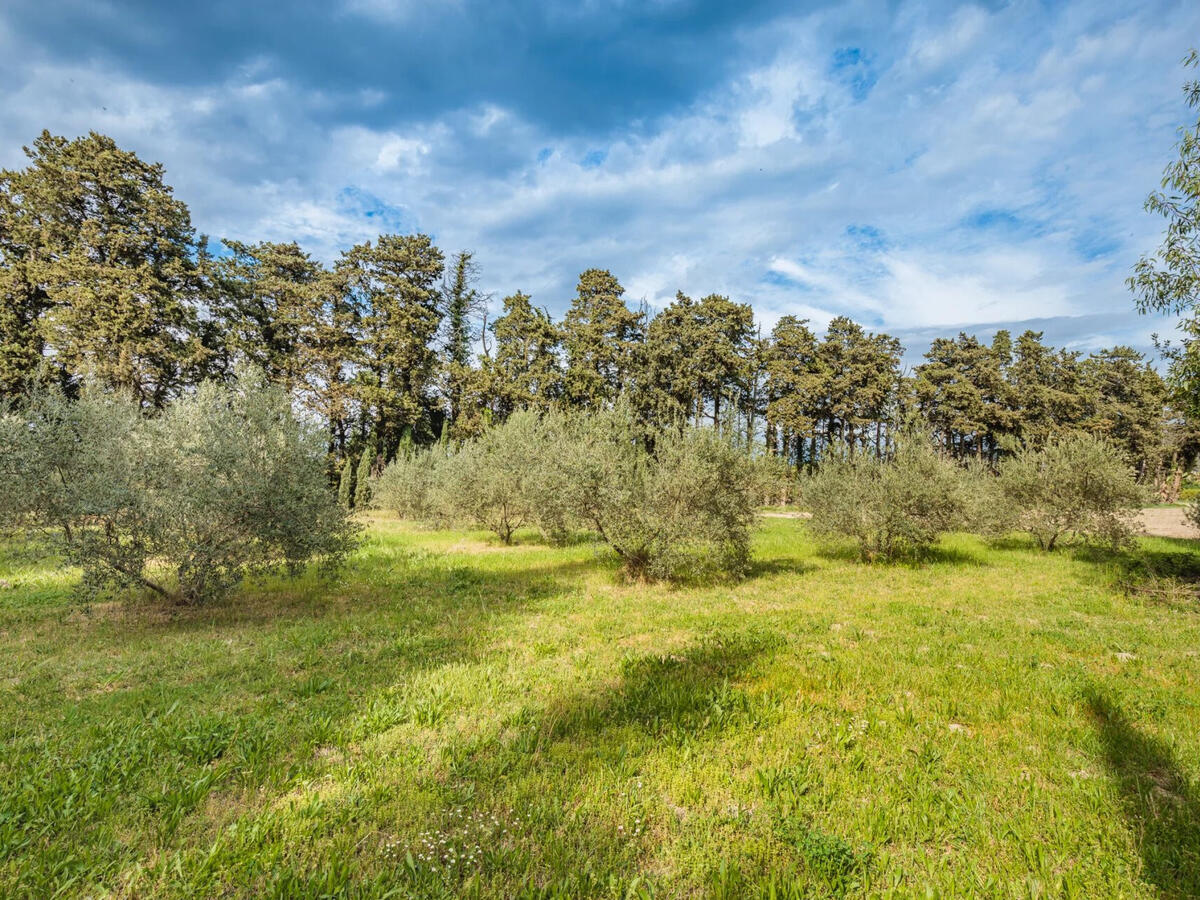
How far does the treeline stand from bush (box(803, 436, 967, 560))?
16.5 metres

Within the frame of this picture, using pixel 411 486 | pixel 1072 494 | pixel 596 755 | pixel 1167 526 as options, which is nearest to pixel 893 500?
pixel 1072 494

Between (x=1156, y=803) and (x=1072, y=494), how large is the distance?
58.8 ft

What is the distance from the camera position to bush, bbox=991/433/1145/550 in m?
16.1

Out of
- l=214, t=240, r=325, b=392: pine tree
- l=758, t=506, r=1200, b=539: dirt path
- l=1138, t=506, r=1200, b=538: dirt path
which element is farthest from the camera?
l=214, t=240, r=325, b=392: pine tree

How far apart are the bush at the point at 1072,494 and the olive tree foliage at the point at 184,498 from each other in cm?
2254

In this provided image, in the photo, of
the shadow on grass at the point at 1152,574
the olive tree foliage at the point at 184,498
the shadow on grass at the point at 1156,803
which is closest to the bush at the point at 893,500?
the shadow on grass at the point at 1152,574

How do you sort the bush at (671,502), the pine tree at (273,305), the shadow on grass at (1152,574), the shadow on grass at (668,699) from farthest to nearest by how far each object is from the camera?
the pine tree at (273,305), the bush at (671,502), the shadow on grass at (1152,574), the shadow on grass at (668,699)

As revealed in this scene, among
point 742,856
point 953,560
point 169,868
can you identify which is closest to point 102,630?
point 169,868

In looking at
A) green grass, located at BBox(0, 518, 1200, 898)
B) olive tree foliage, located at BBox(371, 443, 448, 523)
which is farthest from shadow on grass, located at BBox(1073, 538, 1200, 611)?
olive tree foliage, located at BBox(371, 443, 448, 523)

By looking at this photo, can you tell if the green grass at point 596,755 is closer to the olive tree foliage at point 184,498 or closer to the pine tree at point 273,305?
the olive tree foliage at point 184,498

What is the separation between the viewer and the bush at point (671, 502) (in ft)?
39.6

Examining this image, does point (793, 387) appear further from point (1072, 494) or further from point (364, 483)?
point (364, 483)

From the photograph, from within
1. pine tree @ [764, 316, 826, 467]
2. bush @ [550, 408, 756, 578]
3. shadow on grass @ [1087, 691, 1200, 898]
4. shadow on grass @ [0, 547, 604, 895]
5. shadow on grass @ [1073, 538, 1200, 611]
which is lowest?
shadow on grass @ [0, 547, 604, 895]

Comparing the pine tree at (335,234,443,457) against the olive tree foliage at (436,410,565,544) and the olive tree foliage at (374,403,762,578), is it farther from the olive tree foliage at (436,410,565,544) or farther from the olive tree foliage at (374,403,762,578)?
the olive tree foliage at (374,403,762,578)
